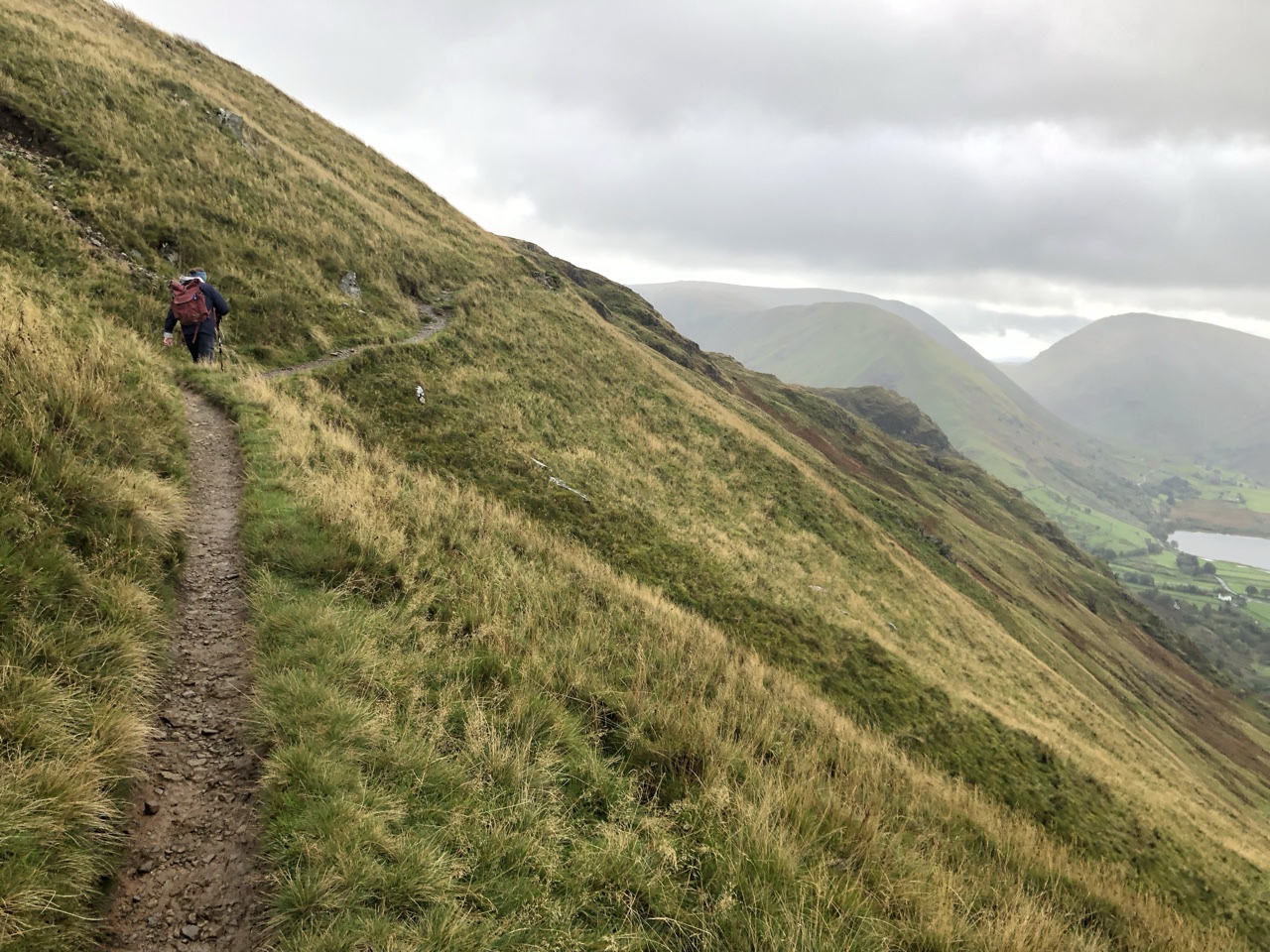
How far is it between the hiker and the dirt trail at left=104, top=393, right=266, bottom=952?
30.8ft

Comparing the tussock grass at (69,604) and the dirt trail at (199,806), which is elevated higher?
the tussock grass at (69,604)

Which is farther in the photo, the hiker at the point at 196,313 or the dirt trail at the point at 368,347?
the dirt trail at the point at 368,347

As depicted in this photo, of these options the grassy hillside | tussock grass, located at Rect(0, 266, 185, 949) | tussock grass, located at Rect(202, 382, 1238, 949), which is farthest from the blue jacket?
tussock grass, located at Rect(202, 382, 1238, 949)

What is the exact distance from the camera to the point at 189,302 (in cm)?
1265

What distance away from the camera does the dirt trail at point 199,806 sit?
127 inches

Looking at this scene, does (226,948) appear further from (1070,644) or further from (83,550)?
(1070,644)

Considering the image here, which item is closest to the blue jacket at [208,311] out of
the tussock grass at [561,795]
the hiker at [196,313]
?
the hiker at [196,313]

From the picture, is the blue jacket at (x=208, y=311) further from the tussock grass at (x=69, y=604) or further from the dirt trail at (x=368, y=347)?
the tussock grass at (x=69, y=604)

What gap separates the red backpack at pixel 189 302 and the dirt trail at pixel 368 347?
1.87 m

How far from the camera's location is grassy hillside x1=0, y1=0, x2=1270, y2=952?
382 cm

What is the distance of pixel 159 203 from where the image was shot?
1781 centimetres

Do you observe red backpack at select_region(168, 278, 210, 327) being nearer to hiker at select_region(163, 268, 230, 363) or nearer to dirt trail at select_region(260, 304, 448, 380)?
hiker at select_region(163, 268, 230, 363)

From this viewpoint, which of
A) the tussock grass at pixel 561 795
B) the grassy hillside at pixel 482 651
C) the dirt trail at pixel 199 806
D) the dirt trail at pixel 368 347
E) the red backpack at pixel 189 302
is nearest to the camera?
the dirt trail at pixel 199 806

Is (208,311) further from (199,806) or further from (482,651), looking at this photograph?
(199,806)
